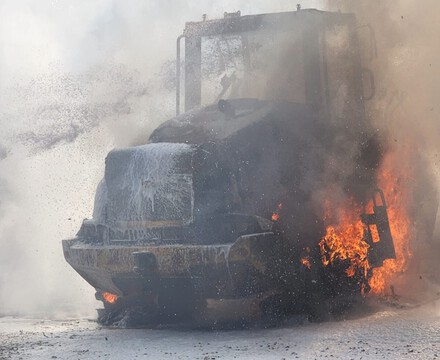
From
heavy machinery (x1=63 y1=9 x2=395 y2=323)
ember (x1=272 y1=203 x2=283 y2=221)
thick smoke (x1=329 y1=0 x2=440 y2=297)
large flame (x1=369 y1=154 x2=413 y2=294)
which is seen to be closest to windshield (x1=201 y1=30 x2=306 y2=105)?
heavy machinery (x1=63 y1=9 x2=395 y2=323)

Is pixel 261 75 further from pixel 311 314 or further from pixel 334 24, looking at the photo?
pixel 311 314

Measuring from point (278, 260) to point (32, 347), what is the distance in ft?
8.26

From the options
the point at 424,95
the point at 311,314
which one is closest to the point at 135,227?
the point at 311,314

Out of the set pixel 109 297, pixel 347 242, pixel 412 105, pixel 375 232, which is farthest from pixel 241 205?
pixel 412 105

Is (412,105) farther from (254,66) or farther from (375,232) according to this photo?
(375,232)

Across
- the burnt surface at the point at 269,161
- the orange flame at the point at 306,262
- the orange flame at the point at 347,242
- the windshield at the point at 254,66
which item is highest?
the windshield at the point at 254,66

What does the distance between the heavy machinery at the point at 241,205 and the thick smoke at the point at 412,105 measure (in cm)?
87

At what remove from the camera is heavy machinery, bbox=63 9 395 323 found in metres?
6.38

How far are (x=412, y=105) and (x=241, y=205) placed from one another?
13.4 feet

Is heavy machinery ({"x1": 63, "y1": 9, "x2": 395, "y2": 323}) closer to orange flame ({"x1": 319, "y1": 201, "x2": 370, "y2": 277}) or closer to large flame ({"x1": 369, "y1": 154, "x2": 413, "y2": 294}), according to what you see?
orange flame ({"x1": 319, "y1": 201, "x2": 370, "y2": 277})

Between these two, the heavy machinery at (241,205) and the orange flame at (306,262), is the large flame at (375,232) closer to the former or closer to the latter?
the heavy machinery at (241,205)

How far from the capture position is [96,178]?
13.8 meters

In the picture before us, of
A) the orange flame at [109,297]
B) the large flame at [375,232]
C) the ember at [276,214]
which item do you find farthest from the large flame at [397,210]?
the orange flame at [109,297]

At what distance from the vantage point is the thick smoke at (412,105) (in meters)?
8.72
